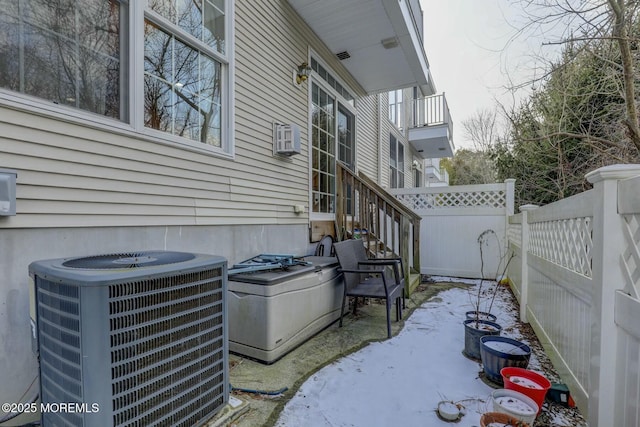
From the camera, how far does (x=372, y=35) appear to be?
4.94 meters

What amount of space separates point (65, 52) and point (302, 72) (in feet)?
10.1

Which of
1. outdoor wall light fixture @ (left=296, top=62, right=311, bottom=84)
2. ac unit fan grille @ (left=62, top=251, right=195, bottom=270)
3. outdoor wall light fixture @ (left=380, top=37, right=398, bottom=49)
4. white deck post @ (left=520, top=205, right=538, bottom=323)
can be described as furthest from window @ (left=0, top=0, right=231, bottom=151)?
white deck post @ (left=520, top=205, right=538, bottom=323)

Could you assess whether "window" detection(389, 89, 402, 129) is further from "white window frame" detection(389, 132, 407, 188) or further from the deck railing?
the deck railing

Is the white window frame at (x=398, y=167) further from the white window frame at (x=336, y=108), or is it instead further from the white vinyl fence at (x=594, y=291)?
the white vinyl fence at (x=594, y=291)

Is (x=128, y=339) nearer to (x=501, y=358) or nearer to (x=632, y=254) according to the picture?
(x=632, y=254)

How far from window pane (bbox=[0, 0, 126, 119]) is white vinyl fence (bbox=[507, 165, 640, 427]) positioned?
9.84ft

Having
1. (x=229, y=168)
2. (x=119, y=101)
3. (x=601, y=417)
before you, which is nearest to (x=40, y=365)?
(x=119, y=101)

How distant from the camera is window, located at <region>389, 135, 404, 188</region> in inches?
375

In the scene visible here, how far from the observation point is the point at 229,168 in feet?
10.8

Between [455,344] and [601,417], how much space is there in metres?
1.58

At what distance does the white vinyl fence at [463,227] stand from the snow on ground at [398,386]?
3231 millimetres

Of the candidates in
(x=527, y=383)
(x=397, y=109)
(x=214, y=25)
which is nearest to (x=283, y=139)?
(x=214, y=25)

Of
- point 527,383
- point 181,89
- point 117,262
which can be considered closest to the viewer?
point 117,262

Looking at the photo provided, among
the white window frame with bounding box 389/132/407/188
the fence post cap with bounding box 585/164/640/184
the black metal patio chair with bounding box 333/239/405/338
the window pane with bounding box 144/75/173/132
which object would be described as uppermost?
the white window frame with bounding box 389/132/407/188
